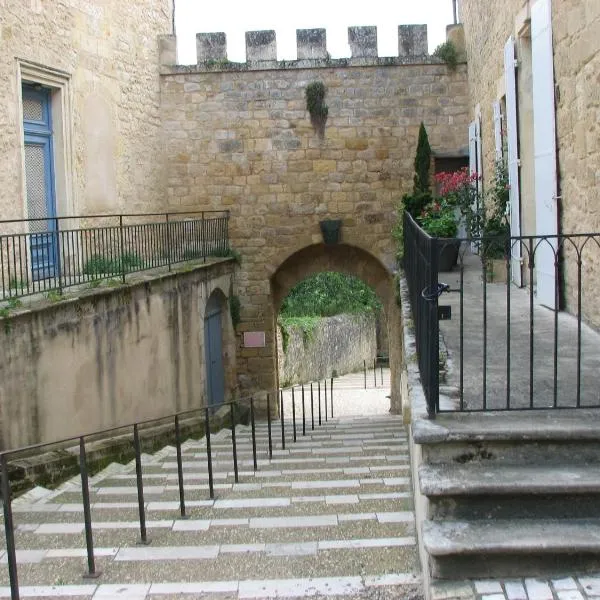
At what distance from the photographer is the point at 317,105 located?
46.1ft

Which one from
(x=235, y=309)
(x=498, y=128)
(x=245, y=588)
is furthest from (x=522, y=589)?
(x=235, y=309)

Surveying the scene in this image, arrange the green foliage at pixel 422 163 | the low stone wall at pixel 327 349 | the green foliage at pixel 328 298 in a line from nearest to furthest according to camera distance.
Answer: the green foliage at pixel 422 163 → the low stone wall at pixel 327 349 → the green foliage at pixel 328 298

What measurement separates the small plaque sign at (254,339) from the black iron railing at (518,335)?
6612 millimetres

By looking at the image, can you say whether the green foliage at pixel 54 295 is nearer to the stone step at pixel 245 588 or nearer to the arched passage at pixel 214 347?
the stone step at pixel 245 588

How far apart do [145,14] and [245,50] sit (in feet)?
5.91

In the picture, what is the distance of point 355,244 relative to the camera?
1445 cm

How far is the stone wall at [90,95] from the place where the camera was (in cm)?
977

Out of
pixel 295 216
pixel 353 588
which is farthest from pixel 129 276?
pixel 353 588

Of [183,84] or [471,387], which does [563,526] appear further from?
[183,84]

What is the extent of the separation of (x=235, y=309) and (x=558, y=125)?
348 inches

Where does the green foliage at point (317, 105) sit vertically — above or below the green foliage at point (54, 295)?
above

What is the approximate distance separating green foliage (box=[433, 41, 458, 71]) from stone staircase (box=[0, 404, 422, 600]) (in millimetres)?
8534

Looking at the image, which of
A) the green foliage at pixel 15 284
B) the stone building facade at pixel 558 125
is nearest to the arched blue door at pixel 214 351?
the green foliage at pixel 15 284

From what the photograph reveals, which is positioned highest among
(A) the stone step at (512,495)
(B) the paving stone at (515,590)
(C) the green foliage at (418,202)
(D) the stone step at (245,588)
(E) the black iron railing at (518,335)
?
(C) the green foliage at (418,202)
